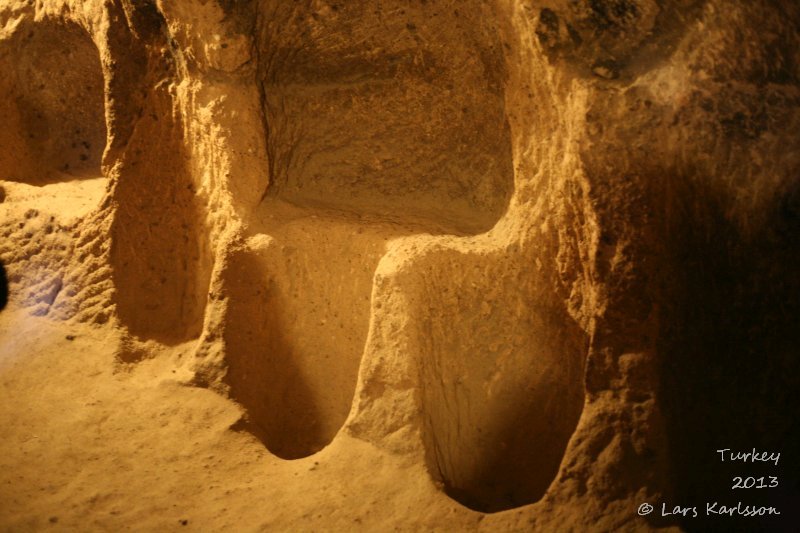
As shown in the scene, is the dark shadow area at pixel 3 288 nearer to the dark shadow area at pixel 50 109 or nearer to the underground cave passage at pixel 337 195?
the dark shadow area at pixel 50 109

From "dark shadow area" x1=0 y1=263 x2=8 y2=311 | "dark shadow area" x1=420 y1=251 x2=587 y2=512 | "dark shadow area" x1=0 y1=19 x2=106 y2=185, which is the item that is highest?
"dark shadow area" x1=0 y1=19 x2=106 y2=185

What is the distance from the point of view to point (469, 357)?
1.90 metres

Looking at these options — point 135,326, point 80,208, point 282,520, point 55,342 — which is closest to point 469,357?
point 282,520

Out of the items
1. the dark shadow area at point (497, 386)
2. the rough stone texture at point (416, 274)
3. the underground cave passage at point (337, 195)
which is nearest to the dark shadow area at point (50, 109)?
the rough stone texture at point (416, 274)

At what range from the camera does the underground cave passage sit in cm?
209

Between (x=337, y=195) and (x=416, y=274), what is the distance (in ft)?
1.71

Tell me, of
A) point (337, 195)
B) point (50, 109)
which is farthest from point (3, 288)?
point (337, 195)

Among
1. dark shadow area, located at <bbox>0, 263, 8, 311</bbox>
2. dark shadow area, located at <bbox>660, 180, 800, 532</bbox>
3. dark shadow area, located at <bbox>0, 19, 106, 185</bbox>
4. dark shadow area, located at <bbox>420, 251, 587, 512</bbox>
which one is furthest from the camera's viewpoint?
dark shadow area, located at <bbox>0, 19, 106, 185</bbox>

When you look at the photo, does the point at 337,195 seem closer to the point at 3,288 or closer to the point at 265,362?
the point at 265,362

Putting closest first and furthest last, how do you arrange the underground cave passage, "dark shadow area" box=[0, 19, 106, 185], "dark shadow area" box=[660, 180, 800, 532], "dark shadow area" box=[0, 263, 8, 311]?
"dark shadow area" box=[660, 180, 800, 532] → the underground cave passage → "dark shadow area" box=[0, 263, 8, 311] → "dark shadow area" box=[0, 19, 106, 185]

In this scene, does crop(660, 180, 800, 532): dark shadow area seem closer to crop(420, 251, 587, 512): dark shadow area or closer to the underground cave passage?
crop(420, 251, 587, 512): dark shadow area

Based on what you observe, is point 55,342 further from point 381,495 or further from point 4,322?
point 381,495

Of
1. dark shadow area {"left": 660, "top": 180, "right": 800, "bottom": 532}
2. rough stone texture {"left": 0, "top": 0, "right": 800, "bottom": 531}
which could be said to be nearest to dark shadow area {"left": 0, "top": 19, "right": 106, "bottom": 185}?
rough stone texture {"left": 0, "top": 0, "right": 800, "bottom": 531}

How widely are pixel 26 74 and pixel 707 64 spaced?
2.67m
